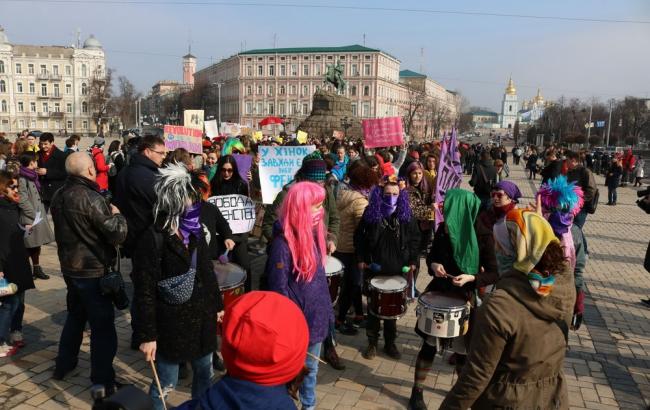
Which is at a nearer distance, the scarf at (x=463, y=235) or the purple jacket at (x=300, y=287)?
the purple jacket at (x=300, y=287)

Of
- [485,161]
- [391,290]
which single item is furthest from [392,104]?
[391,290]

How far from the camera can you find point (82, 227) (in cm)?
401

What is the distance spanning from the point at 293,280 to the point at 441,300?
140cm

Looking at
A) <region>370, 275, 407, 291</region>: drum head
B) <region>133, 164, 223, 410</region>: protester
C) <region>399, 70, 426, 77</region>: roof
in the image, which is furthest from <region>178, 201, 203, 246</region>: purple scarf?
<region>399, 70, 426, 77</region>: roof

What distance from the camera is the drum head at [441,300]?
3.98 meters

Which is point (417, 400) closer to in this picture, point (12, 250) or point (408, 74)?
point (12, 250)

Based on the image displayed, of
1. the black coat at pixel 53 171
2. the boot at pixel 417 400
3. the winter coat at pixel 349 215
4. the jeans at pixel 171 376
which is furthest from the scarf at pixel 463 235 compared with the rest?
the black coat at pixel 53 171

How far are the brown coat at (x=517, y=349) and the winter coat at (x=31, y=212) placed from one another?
6.15 meters

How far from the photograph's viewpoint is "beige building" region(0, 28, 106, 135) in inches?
3718

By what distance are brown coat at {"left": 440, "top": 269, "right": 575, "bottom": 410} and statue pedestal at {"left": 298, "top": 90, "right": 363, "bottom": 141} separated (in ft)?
133

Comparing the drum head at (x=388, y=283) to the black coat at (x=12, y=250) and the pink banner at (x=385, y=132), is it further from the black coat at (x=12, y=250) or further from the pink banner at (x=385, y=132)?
the pink banner at (x=385, y=132)

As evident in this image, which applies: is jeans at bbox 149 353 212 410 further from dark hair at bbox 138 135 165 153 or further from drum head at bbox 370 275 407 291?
dark hair at bbox 138 135 165 153

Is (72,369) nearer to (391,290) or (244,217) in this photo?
(244,217)

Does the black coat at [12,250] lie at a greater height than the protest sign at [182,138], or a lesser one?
lesser
